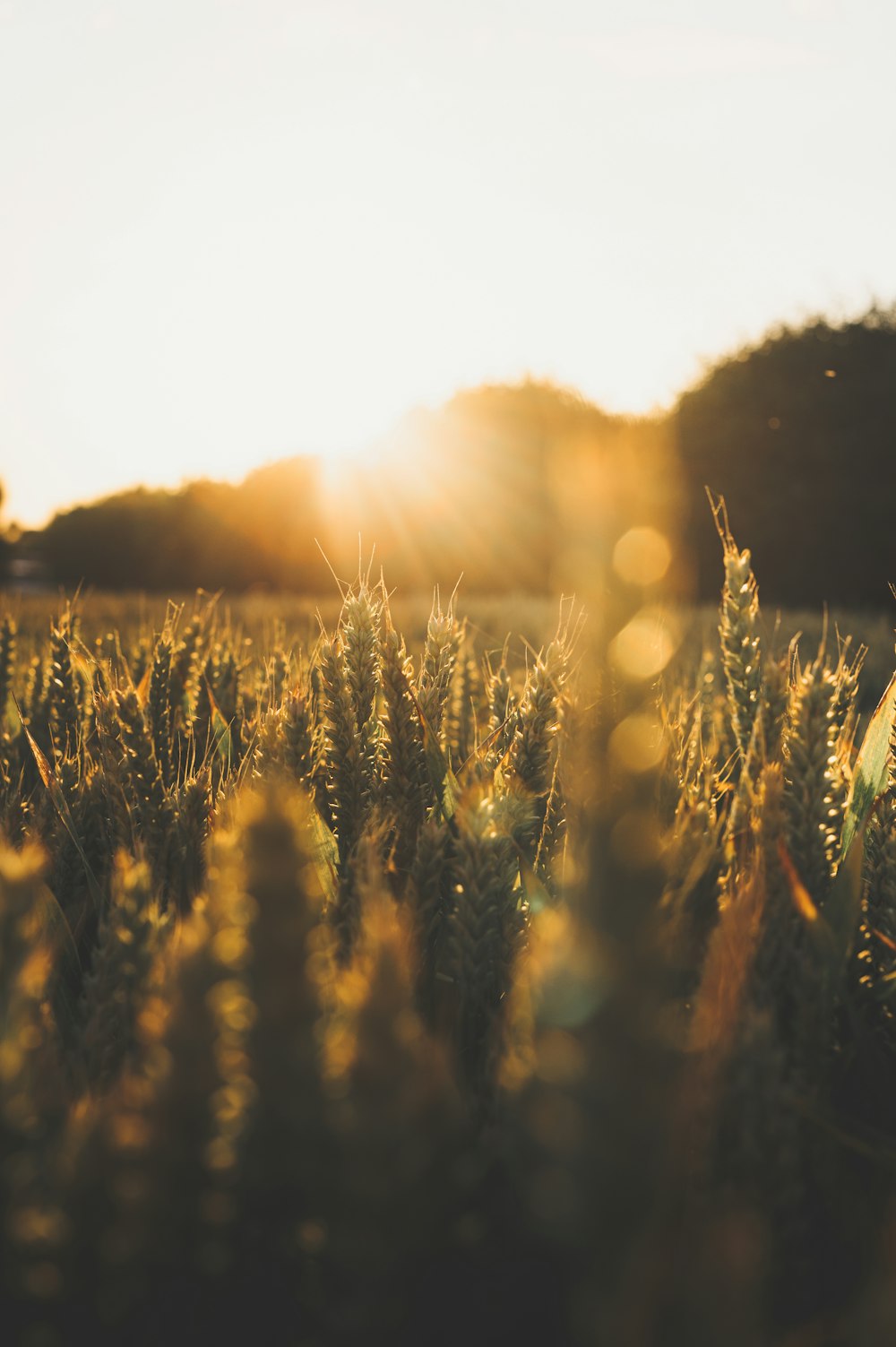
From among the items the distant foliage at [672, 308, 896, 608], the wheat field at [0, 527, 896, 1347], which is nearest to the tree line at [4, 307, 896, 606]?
the distant foliage at [672, 308, 896, 608]

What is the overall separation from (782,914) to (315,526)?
21570 mm

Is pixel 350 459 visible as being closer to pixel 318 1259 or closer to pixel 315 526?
pixel 315 526

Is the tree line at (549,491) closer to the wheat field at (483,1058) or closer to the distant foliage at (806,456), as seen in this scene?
the distant foliage at (806,456)

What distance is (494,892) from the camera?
1.14m

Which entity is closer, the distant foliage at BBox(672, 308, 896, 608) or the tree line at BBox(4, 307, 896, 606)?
the distant foliage at BBox(672, 308, 896, 608)

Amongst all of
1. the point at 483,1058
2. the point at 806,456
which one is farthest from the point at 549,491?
the point at 483,1058

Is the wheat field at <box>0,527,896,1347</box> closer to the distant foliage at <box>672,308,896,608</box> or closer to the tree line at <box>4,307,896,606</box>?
the tree line at <box>4,307,896,606</box>

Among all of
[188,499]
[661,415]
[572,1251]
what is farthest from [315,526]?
[572,1251]

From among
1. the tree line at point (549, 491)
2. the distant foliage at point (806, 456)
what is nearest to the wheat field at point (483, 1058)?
the tree line at point (549, 491)

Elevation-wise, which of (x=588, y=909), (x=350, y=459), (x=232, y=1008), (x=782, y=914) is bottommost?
(x=782, y=914)

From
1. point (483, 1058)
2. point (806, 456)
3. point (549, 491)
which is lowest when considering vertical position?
point (483, 1058)

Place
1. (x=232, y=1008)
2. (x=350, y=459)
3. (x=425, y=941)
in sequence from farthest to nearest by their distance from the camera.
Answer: (x=350, y=459) → (x=425, y=941) → (x=232, y=1008)

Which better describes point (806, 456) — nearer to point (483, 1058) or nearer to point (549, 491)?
point (549, 491)

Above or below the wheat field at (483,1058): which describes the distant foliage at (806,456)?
above
